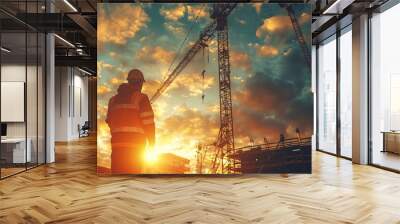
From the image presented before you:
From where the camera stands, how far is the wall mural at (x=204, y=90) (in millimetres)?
6422

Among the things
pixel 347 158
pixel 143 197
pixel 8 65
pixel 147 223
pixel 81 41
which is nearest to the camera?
pixel 147 223

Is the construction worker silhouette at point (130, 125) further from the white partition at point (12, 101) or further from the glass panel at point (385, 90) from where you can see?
the glass panel at point (385, 90)

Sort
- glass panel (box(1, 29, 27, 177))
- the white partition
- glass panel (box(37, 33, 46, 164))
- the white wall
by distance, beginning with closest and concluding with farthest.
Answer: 1. glass panel (box(1, 29, 27, 177))
2. the white partition
3. glass panel (box(37, 33, 46, 164))
4. the white wall

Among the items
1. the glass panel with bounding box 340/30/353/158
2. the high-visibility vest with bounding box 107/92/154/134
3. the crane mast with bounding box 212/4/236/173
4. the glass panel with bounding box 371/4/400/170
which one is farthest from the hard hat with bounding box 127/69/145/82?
the glass panel with bounding box 340/30/353/158

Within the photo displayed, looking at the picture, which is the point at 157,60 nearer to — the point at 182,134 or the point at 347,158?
the point at 182,134

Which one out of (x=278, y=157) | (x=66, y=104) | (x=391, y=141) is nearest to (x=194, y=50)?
(x=278, y=157)

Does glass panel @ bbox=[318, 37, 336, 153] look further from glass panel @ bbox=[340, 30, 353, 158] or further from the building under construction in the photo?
the building under construction

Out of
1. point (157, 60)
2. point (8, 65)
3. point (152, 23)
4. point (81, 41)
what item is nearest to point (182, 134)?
point (157, 60)

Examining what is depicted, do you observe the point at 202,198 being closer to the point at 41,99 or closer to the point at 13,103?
the point at 13,103

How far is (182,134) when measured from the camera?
648 centimetres

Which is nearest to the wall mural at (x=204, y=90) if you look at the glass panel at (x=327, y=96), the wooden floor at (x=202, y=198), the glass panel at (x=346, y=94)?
the wooden floor at (x=202, y=198)

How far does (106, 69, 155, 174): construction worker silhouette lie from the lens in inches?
252

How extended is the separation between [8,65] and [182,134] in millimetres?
3593

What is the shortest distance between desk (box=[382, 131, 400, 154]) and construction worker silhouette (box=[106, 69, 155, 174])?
501cm
